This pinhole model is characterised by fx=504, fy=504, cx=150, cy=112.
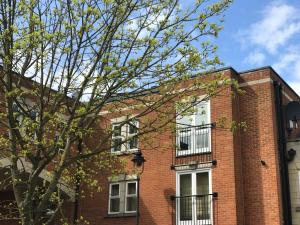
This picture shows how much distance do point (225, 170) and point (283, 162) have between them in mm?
2013

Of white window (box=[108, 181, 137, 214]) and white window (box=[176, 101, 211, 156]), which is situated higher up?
white window (box=[176, 101, 211, 156])

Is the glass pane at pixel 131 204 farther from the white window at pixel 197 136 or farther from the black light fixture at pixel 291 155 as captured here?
the black light fixture at pixel 291 155

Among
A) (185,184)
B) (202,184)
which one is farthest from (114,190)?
(202,184)

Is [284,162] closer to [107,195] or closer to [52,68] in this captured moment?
[107,195]

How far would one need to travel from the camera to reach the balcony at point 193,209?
655 inches

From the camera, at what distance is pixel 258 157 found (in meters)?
16.9

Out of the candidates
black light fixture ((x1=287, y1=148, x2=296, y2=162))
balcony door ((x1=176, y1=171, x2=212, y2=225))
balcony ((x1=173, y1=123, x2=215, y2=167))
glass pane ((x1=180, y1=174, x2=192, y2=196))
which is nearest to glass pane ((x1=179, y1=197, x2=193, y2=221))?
balcony door ((x1=176, y1=171, x2=212, y2=225))

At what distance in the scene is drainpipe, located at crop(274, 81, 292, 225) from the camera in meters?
16.4

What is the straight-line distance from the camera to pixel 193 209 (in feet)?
55.6

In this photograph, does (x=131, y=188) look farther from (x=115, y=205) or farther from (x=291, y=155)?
(x=291, y=155)

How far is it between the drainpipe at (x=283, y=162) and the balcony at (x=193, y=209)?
2275 mm

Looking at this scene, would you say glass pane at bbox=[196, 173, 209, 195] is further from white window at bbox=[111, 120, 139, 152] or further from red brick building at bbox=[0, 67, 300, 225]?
white window at bbox=[111, 120, 139, 152]

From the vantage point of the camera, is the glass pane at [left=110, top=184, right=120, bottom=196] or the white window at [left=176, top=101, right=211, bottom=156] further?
the glass pane at [left=110, top=184, right=120, bottom=196]

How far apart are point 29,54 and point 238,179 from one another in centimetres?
966
